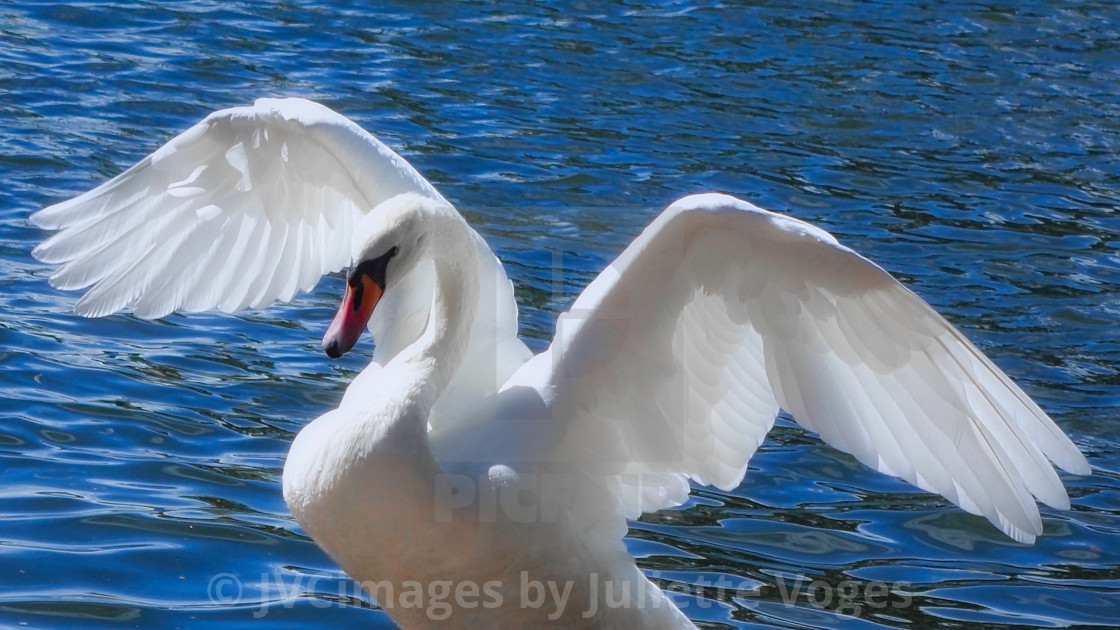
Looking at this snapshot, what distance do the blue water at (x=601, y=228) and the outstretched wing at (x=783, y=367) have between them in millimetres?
1129

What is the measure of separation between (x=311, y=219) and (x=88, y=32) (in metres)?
7.22

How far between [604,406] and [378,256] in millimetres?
868

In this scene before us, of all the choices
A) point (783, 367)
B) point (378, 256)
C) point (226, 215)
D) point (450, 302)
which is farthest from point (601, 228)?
point (378, 256)

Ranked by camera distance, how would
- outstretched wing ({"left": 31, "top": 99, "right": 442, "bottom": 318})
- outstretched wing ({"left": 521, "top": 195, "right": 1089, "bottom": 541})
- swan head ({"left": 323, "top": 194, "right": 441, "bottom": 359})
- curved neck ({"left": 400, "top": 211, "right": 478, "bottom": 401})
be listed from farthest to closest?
outstretched wing ({"left": 31, "top": 99, "right": 442, "bottom": 318}) < curved neck ({"left": 400, "top": 211, "right": 478, "bottom": 401}) < swan head ({"left": 323, "top": 194, "right": 441, "bottom": 359}) < outstretched wing ({"left": 521, "top": 195, "right": 1089, "bottom": 541})

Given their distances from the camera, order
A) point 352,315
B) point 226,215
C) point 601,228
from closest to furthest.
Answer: point 352,315 < point 226,215 < point 601,228

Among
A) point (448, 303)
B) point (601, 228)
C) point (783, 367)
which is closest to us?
point (783, 367)

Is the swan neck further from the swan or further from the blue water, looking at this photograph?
the blue water

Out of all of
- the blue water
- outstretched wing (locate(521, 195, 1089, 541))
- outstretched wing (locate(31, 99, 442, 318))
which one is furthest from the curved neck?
the blue water

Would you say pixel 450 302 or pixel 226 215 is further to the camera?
pixel 226 215

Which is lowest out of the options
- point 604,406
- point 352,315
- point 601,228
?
point 601,228

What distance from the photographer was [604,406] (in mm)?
5016

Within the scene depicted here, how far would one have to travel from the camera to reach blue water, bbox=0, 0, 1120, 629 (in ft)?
19.6

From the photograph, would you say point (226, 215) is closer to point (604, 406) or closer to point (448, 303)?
point (448, 303)

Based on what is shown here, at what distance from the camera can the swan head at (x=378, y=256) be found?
4691 millimetres
